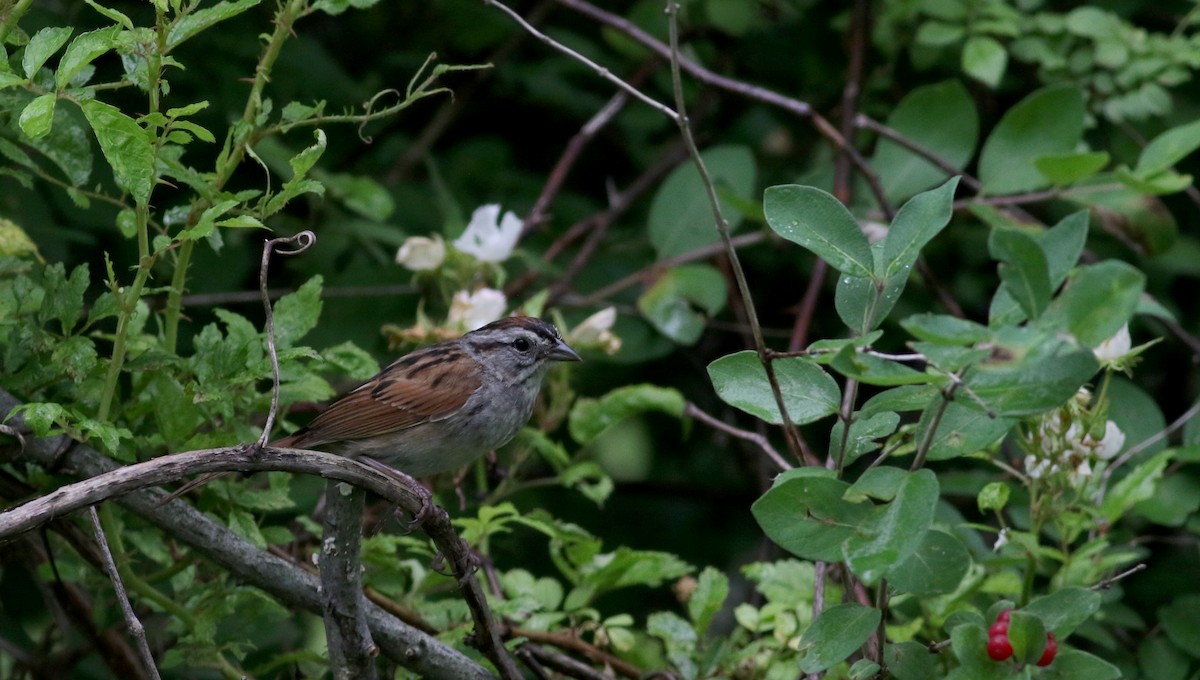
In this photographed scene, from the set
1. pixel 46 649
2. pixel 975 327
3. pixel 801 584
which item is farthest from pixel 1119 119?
pixel 46 649

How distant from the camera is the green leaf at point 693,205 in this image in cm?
426

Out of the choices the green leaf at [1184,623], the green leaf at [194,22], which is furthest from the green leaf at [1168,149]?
the green leaf at [194,22]

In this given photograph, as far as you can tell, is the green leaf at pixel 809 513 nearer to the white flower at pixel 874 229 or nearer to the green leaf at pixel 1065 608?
the green leaf at pixel 1065 608

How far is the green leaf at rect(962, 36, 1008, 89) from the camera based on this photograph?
153 inches

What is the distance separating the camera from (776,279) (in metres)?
4.94

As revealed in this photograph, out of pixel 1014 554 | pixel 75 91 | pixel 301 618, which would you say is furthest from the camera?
pixel 301 618

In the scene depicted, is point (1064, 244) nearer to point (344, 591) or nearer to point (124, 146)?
point (124, 146)

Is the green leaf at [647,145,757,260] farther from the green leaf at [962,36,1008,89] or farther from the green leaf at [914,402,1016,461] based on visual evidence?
the green leaf at [914,402,1016,461]

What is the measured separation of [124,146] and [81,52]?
165mm

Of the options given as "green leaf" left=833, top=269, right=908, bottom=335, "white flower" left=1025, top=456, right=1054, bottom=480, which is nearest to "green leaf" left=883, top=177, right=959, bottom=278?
"green leaf" left=833, top=269, right=908, bottom=335

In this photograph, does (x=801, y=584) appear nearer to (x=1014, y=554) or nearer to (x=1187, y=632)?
(x=1014, y=554)

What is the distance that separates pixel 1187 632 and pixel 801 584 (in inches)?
41.2

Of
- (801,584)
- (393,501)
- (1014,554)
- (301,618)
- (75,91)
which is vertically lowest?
(301,618)

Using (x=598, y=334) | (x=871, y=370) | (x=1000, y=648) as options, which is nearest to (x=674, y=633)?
(x=598, y=334)
